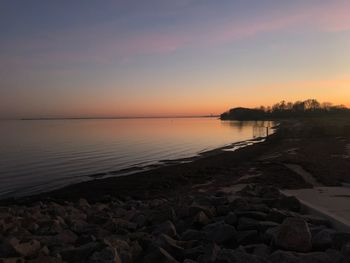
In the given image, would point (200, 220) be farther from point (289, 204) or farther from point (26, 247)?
point (26, 247)

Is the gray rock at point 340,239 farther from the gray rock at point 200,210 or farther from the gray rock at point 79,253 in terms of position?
the gray rock at point 79,253

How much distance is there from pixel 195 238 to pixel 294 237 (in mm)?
1684

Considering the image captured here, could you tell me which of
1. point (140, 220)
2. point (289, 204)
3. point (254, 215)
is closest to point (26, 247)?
point (140, 220)

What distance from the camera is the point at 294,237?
231 inches

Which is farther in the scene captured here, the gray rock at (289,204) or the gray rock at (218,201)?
the gray rock at (218,201)

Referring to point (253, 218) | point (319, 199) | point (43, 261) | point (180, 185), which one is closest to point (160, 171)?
point (180, 185)

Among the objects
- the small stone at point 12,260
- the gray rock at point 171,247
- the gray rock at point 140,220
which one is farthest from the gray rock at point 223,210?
the small stone at point 12,260

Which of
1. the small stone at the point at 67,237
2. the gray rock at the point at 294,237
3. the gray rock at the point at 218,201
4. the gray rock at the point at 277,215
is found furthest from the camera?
the gray rock at the point at 218,201

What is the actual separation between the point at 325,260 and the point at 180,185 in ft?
49.0

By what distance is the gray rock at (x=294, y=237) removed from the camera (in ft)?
19.0

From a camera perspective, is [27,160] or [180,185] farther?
[27,160]

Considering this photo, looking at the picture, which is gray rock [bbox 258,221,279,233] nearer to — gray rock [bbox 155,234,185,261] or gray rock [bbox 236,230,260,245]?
gray rock [bbox 236,230,260,245]

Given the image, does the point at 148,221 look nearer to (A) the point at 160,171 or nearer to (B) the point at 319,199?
(B) the point at 319,199

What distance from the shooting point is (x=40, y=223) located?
859 cm
